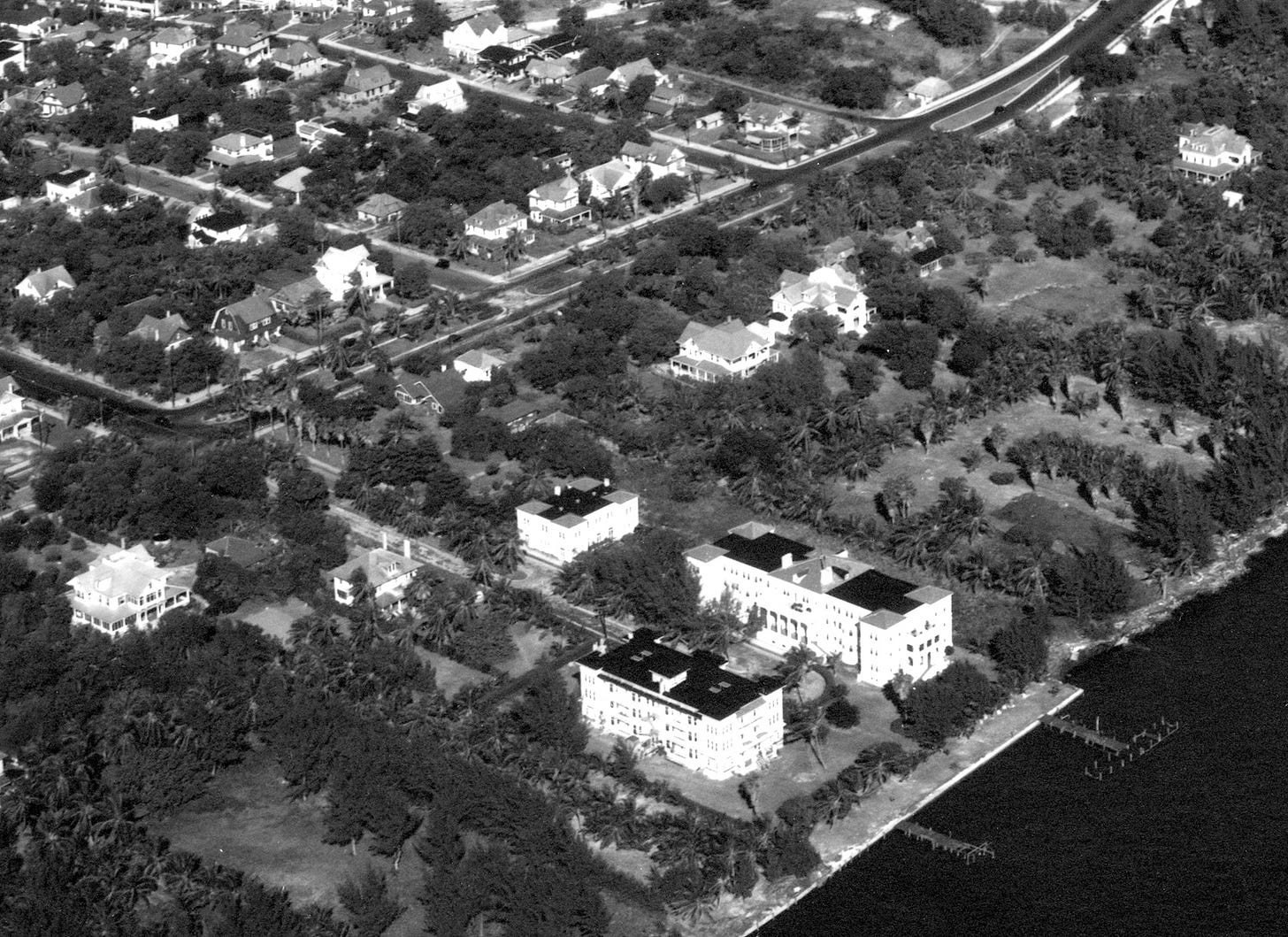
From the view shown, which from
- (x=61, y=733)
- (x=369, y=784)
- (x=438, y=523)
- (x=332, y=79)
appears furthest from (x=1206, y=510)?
(x=332, y=79)

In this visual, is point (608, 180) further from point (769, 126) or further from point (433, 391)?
point (433, 391)

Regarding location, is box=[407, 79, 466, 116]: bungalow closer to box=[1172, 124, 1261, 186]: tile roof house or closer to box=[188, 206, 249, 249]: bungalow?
box=[188, 206, 249, 249]: bungalow

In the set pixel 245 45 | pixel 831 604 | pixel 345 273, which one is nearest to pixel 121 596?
pixel 831 604

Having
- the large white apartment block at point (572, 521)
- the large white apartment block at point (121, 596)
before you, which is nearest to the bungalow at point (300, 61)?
the large white apartment block at point (572, 521)

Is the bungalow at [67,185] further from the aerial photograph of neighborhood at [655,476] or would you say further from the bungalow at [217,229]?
the bungalow at [217,229]

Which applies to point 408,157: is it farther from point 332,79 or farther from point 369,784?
point 369,784

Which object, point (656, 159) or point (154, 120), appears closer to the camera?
point (656, 159)
